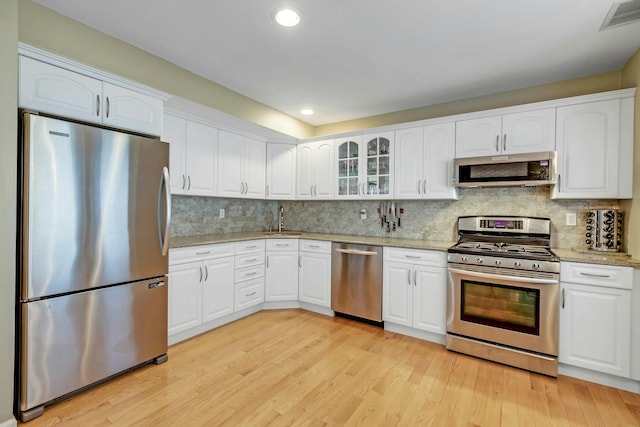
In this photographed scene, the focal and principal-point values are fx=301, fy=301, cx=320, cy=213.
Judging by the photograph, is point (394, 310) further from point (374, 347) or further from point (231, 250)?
point (231, 250)

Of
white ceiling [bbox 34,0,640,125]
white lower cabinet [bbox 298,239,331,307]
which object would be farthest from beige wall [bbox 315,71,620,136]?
white lower cabinet [bbox 298,239,331,307]

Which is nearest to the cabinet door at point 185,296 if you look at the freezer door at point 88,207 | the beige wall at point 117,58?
the freezer door at point 88,207

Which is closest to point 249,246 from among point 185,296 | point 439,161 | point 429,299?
point 185,296

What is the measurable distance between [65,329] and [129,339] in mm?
436

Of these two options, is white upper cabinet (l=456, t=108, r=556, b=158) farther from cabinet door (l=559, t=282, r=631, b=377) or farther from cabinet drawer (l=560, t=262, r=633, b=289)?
cabinet door (l=559, t=282, r=631, b=377)

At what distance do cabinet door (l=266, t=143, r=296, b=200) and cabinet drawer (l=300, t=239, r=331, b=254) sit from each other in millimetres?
803

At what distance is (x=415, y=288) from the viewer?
3.06 m

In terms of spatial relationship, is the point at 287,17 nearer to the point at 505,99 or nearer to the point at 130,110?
the point at 130,110

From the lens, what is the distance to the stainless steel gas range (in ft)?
7.93

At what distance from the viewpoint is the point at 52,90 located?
1880 mm

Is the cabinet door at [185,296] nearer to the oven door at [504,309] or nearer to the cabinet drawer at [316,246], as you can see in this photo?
the cabinet drawer at [316,246]

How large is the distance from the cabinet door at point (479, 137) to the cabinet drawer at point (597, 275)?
120cm

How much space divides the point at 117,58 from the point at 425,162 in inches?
119

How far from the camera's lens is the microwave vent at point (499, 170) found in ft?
9.20
